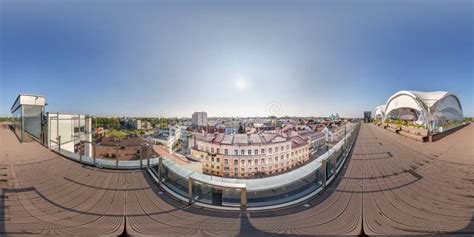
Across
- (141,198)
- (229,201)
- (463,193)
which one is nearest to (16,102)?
(141,198)

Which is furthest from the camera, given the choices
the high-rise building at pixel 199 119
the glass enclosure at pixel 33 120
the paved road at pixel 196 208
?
the glass enclosure at pixel 33 120

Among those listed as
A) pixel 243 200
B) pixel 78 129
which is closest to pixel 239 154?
pixel 243 200

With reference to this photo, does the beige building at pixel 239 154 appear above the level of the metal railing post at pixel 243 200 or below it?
above

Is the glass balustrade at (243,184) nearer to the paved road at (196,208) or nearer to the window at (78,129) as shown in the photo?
the paved road at (196,208)

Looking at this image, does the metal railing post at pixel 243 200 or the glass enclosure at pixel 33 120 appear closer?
the metal railing post at pixel 243 200

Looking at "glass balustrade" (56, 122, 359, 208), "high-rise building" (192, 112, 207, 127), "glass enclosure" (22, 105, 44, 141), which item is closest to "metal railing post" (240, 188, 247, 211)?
"glass balustrade" (56, 122, 359, 208)

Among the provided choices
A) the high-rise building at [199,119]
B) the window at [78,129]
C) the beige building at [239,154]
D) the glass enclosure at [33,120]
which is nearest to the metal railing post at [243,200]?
the beige building at [239,154]

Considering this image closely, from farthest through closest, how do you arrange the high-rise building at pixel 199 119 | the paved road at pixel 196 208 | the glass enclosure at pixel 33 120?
the glass enclosure at pixel 33 120 → the high-rise building at pixel 199 119 → the paved road at pixel 196 208

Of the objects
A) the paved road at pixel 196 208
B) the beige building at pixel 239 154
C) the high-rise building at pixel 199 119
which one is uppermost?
the high-rise building at pixel 199 119
